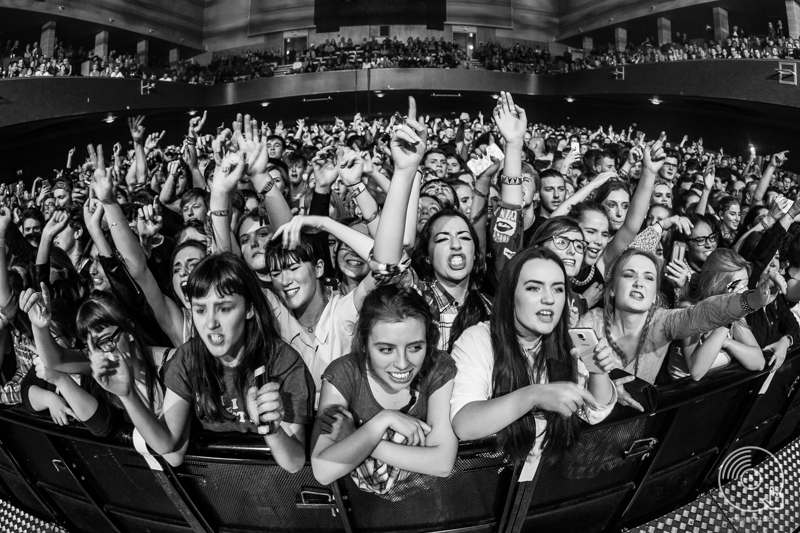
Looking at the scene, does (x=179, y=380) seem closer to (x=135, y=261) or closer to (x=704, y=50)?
(x=135, y=261)

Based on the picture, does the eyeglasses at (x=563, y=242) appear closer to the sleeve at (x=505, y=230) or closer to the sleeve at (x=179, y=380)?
the sleeve at (x=505, y=230)

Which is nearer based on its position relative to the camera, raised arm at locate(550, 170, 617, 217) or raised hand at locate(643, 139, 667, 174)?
raised hand at locate(643, 139, 667, 174)

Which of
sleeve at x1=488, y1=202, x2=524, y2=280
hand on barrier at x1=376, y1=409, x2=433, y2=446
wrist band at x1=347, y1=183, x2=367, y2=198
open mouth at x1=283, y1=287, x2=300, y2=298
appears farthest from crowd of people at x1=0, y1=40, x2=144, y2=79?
hand on barrier at x1=376, y1=409, x2=433, y2=446

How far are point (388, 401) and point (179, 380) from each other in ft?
1.91

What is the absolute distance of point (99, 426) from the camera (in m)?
1.70

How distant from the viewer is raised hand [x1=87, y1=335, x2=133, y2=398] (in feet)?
5.05

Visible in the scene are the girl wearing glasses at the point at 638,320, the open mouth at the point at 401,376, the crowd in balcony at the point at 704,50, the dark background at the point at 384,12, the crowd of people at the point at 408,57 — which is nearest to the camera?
the open mouth at the point at 401,376

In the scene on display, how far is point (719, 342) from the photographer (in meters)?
1.96

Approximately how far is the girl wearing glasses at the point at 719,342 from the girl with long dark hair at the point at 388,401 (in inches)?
32.8

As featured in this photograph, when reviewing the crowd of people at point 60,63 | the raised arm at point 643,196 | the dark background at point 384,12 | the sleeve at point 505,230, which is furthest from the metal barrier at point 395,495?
the dark background at point 384,12

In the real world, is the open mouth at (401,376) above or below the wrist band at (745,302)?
below

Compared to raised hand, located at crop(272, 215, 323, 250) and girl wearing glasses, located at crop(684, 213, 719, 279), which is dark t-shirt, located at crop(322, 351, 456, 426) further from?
girl wearing glasses, located at crop(684, 213, 719, 279)

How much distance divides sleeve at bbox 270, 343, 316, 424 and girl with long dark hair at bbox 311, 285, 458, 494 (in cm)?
7

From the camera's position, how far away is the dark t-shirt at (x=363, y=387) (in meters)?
1.68
